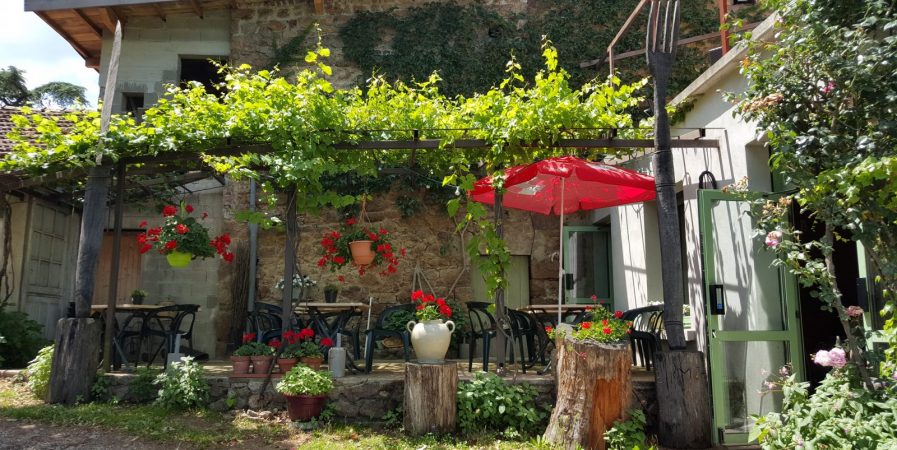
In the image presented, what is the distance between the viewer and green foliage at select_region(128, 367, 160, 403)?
17.6 feet

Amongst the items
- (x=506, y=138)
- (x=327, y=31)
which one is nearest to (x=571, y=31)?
(x=327, y=31)

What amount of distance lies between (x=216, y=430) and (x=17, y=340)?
3.87 meters

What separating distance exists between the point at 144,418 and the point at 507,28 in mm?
7296

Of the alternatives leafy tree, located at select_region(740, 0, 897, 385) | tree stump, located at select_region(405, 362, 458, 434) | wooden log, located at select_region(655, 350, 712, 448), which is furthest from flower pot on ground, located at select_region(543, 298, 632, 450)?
leafy tree, located at select_region(740, 0, 897, 385)

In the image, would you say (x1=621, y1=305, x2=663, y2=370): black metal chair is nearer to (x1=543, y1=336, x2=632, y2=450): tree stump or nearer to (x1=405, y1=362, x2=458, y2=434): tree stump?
(x1=543, y1=336, x2=632, y2=450): tree stump

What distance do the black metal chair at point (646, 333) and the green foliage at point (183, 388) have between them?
368 centimetres

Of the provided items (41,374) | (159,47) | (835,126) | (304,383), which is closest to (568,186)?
(835,126)

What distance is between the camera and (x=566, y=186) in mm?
6309

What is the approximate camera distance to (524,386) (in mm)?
5023

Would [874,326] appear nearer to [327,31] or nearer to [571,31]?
[571,31]

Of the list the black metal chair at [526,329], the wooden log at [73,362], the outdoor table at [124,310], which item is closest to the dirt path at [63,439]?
the wooden log at [73,362]

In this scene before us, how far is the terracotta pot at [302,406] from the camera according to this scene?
16.1 ft

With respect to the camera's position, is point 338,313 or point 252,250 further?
point 252,250

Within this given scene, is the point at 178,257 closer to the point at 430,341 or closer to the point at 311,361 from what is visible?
the point at 311,361
